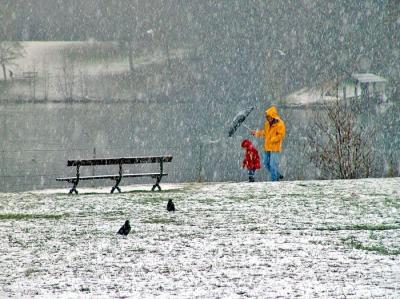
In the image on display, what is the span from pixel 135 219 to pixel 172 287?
12.6ft

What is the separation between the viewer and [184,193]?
1326 centimetres

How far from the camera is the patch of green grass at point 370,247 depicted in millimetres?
7020

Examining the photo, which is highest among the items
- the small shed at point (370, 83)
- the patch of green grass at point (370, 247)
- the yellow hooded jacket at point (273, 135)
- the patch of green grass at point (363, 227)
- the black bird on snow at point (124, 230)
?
the small shed at point (370, 83)

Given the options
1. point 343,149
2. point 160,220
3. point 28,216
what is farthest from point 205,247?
point 343,149

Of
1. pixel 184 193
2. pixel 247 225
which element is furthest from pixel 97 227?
pixel 184 193

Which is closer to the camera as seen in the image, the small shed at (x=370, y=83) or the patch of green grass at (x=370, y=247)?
the patch of green grass at (x=370, y=247)

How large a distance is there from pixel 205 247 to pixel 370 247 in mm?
1461

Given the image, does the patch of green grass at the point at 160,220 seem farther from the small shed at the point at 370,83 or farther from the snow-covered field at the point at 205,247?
the small shed at the point at 370,83

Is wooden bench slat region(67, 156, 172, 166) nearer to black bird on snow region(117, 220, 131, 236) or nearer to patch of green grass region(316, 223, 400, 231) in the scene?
→ black bird on snow region(117, 220, 131, 236)

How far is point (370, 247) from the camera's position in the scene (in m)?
7.28

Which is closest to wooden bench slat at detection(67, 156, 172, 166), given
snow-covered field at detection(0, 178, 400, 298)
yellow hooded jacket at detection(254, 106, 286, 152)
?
snow-covered field at detection(0, 178, 400, 298)

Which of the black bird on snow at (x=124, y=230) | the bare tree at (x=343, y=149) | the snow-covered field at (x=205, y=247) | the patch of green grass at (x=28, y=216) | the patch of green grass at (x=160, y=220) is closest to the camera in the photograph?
the snow-covered field at (x=205, y=247)

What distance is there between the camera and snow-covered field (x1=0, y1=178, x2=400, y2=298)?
226 inches

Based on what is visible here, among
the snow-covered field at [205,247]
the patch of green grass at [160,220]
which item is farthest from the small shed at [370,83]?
the patch of green grass at [160,220]
